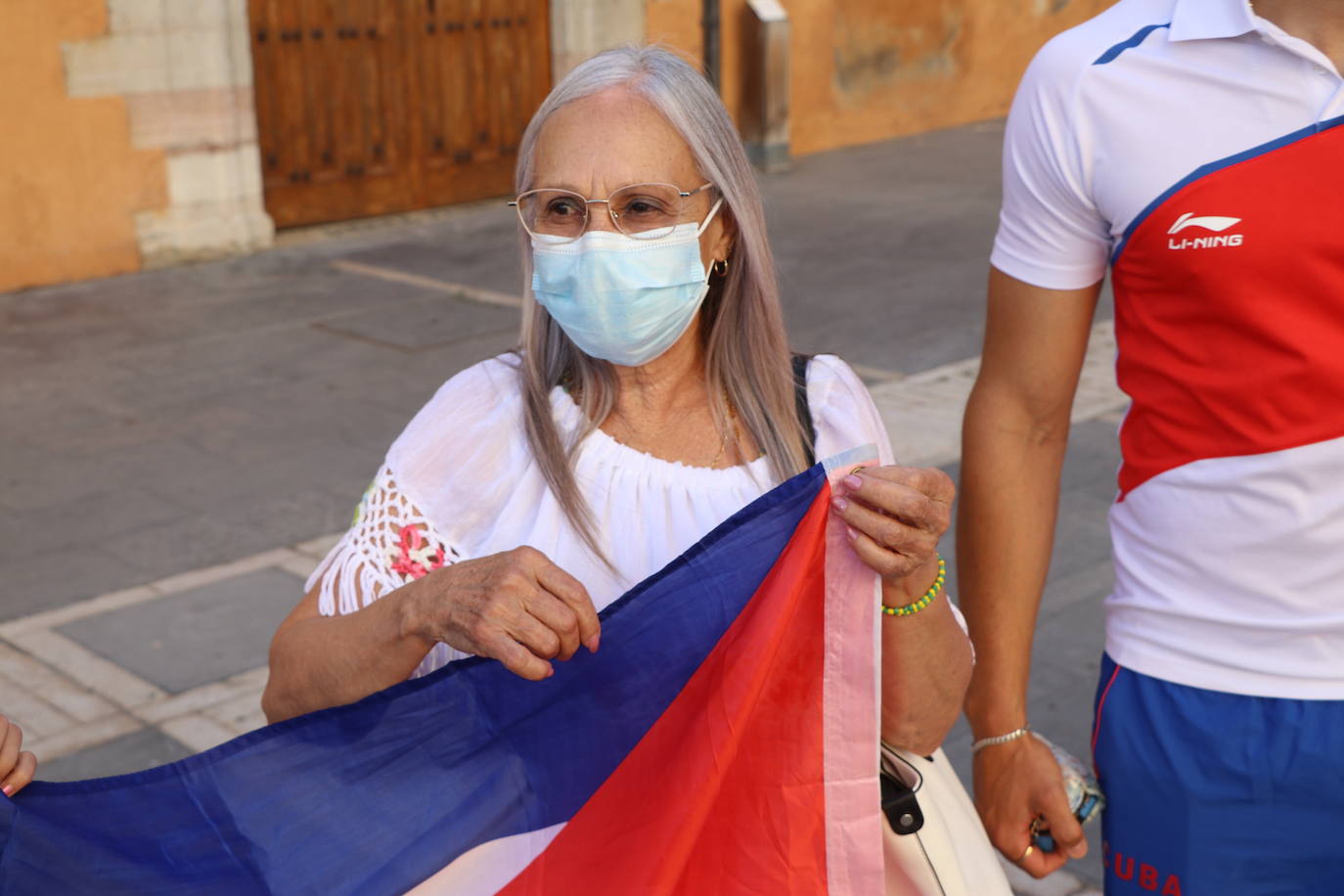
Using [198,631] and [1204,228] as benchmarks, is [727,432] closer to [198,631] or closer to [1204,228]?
[1204,228]

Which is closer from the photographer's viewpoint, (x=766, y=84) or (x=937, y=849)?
(x=937, y=849)

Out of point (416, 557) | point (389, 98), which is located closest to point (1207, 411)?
point (416, 557)

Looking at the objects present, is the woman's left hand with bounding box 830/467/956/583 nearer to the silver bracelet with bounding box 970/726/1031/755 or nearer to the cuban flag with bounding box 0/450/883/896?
the cuban flag with bounding box 0/450/883/896

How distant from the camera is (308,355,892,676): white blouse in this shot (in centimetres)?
232

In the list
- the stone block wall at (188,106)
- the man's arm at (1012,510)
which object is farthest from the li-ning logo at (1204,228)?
the stone block wall at (188,106)

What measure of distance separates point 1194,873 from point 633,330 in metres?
1.05

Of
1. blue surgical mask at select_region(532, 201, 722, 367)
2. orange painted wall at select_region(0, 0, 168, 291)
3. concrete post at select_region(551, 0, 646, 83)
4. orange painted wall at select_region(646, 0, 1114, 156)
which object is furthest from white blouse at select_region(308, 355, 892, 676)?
orange painted wall at select_region(646, 0, 1114, 156)

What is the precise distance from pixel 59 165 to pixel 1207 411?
29.8 ft

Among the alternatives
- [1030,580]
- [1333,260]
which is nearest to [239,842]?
[1030,580]

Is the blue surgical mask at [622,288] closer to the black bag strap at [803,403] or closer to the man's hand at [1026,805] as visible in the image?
the black bag strap at [803,403]

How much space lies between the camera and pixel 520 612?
1.99 m

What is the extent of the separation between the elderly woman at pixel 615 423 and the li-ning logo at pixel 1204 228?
476 millimetres

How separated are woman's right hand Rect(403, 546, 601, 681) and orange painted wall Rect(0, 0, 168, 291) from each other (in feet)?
28.4

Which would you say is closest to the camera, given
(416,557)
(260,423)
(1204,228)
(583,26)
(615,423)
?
(1204,228)
